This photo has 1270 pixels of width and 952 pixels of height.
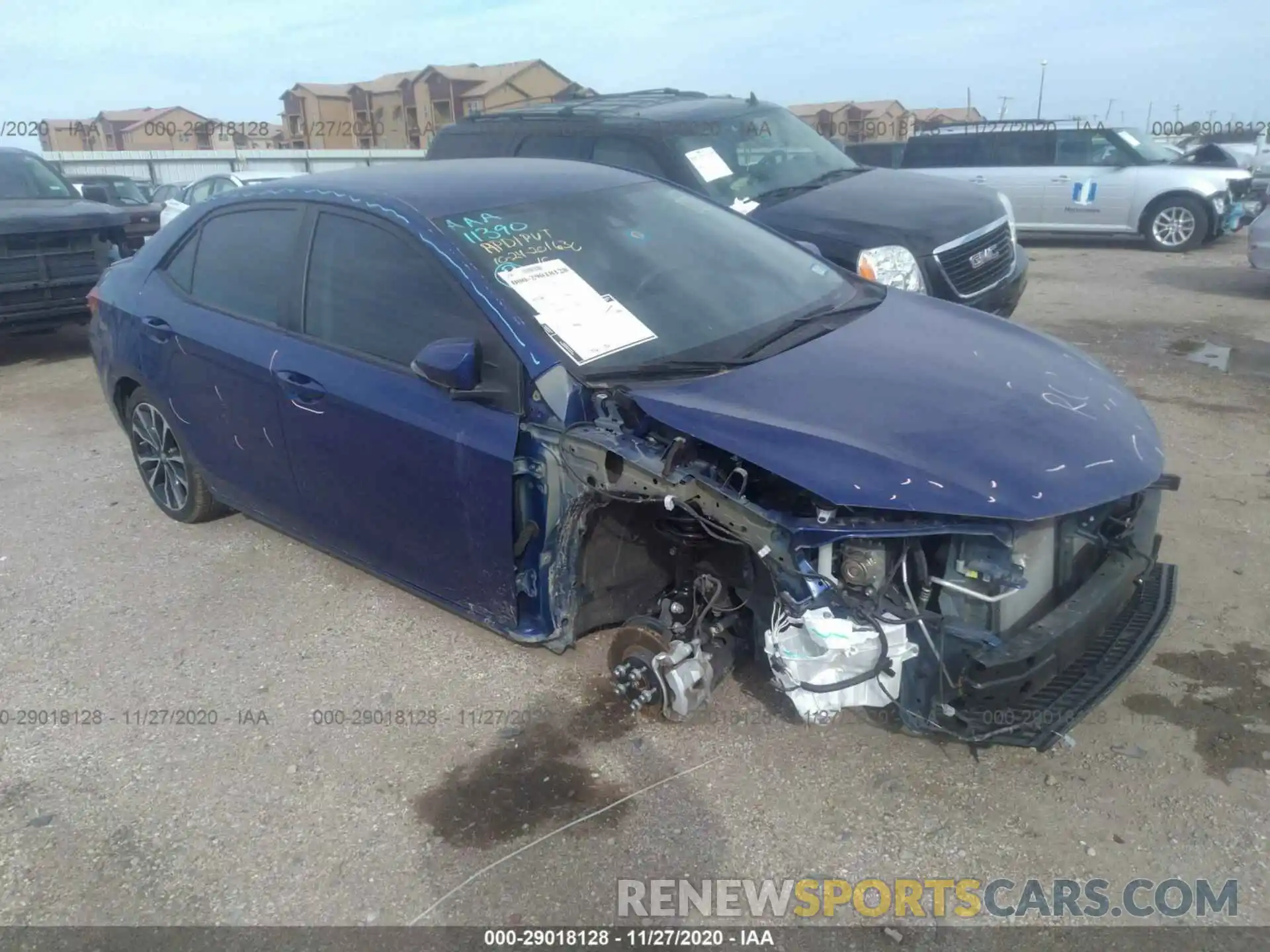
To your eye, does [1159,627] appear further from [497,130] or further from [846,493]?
[497,130]

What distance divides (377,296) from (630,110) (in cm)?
436

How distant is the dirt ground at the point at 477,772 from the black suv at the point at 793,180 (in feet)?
7.05

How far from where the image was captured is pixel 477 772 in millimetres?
3135

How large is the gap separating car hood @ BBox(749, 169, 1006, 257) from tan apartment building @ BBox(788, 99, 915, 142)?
14976mm

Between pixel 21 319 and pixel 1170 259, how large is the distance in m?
12.2

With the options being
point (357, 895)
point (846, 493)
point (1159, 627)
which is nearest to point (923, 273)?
point (1159, 627)

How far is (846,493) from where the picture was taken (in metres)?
2.60

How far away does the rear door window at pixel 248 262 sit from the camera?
13.0ft

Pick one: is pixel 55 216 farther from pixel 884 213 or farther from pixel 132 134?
pixel 132 134

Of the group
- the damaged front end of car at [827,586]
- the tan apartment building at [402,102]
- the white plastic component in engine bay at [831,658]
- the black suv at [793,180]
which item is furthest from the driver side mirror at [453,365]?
the tan apartment building at [402,102]

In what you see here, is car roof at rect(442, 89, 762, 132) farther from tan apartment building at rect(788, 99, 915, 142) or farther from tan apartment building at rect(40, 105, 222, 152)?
tan apartment building at rect(40, 105, 222, 152)

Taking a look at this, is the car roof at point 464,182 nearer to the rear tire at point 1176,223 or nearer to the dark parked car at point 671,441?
the dark parked car at point 671,441

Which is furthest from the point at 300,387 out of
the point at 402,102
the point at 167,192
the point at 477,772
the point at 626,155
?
the point at 402,102

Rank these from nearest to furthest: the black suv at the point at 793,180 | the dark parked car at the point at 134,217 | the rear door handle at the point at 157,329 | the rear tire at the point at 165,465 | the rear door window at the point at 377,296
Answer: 1. the rear door window at the point at 377,296
2. the rear door handle at the point at 157,329
3. the rear tire at the point at 165,465
4. the black suv at the point at 793,180
5. the dark parked car at the point at 134,217
